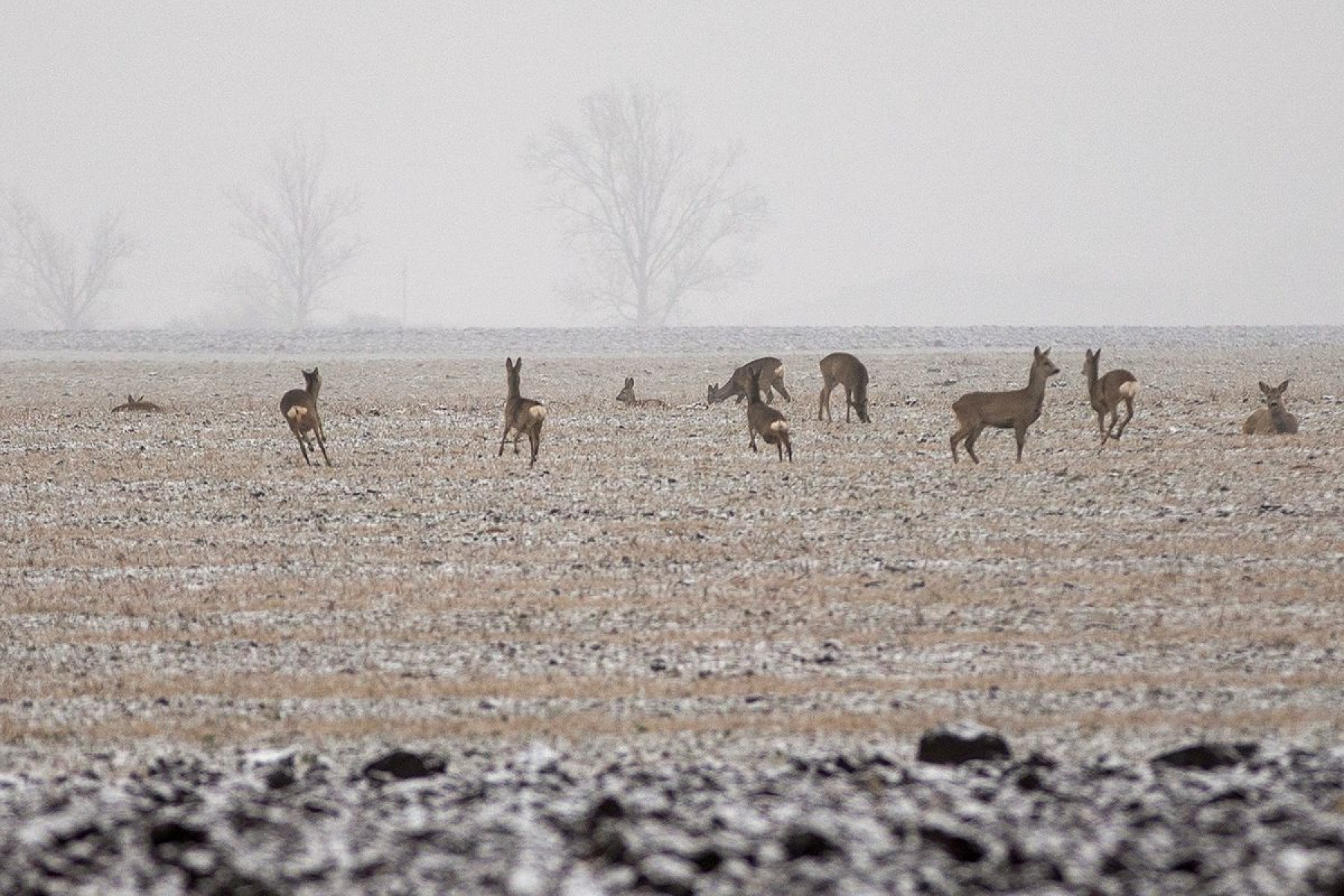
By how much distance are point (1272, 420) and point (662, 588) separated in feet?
33.7

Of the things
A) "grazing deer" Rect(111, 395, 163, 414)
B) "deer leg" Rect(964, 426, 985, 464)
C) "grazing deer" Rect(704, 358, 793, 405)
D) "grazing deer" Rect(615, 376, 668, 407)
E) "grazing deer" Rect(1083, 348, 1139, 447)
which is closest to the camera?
"deer leg" Rect(964, 426, 985, 464)

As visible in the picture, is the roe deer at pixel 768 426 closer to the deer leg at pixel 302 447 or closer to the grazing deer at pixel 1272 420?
the deer leg at pixel 302 447

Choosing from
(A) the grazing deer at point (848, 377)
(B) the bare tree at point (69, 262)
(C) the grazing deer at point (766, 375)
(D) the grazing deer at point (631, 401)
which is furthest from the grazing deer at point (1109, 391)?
(B) the bare tree at point (69, 262)

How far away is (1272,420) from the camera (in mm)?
21047

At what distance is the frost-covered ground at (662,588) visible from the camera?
406 inches

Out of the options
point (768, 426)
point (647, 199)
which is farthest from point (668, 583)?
point (647, 199)

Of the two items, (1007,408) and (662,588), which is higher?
(1007,408)

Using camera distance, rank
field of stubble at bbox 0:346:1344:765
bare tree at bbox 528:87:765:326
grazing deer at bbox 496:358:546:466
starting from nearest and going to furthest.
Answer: field of stubble at bbox 0:346:1344:765, grazing deer at bbox 496:358:546:466, bare tree at bbox 528:87:765:326

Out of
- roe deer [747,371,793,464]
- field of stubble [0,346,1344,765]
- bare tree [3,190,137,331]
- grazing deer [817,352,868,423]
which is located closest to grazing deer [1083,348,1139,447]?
A: field of stubble [0,346,1344,765]

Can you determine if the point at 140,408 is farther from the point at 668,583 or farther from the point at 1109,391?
the point at 668,583

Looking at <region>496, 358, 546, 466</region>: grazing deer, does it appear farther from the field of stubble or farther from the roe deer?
the roe deer

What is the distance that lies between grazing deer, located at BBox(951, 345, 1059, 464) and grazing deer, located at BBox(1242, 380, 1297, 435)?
3.94 metres

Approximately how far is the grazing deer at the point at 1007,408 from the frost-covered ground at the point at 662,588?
479 millimetres

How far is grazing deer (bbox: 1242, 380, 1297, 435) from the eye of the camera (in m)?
21.0
